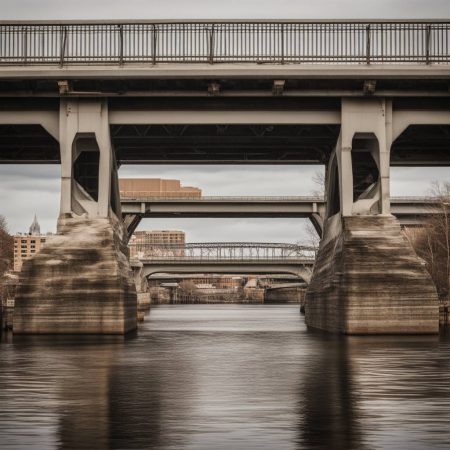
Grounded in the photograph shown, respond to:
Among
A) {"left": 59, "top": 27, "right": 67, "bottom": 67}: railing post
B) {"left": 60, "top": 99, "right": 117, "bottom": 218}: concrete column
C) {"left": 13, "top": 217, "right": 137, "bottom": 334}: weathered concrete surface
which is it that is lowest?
{"left": 13, "top": 217, "right": 137, "bottom": 334}: weathered concrete surface

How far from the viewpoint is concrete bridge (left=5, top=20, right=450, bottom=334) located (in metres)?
48.3

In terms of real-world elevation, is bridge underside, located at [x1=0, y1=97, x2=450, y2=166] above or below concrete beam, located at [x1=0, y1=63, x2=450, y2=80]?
below

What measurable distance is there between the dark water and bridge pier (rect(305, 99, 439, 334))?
8.49 m

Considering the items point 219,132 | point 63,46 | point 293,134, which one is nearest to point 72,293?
point 63,46

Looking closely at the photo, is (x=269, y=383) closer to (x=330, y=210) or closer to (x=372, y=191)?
(x=372, y=191)

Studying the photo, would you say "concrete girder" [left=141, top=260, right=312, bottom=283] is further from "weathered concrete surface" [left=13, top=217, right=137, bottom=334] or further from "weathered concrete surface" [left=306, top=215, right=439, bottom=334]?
"weathered concrete surface" [left=13, top=217, right=137, bottom=334]

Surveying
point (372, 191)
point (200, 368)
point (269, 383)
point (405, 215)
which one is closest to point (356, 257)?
point (372, 191)

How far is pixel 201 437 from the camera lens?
644 inches

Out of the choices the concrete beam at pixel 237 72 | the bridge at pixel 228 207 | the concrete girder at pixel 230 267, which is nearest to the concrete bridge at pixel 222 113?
the concrete beam at pixel 237 72

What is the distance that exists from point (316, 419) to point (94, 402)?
5003 mm

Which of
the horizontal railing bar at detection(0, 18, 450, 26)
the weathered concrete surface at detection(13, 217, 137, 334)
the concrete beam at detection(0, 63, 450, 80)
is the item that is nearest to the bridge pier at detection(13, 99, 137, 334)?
the weathered concrete surface at detection(13, 217, 137, 334)

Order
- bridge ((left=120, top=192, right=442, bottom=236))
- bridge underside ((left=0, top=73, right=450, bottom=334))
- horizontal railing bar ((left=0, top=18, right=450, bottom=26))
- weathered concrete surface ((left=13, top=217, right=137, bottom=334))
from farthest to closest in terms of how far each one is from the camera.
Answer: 1. bridge ((left=120, top=192, right=442, bottom=236))
2. horizontal railing bar ((left=0, top=18, right=450, bottom=26))
3. weathered concrete surface ((left=13, top=217, right=137, bottom=334))
4. bridge underside ((left=0, top=73, right=450, bottom=334))

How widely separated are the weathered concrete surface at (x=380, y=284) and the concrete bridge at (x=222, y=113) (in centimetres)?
6

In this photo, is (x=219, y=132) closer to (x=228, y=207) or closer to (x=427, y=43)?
(x=427, y=43)
